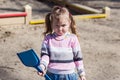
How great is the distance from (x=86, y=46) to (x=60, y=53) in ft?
12.3

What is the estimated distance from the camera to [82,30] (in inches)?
314

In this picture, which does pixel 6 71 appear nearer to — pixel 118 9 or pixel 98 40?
pixel 98 40

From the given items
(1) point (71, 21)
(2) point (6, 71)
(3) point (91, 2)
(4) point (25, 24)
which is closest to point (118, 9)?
(3) point (91, 2)

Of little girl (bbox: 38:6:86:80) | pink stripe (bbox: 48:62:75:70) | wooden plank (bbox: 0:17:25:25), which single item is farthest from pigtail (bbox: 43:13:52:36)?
wooden plank (bbox: 0:17:25:25)

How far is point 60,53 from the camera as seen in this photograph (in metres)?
3.17

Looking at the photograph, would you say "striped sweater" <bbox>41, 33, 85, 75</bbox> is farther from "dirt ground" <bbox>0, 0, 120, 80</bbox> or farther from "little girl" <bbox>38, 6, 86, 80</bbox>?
"dirt ground" <bbox>0, 0, 120, 80</bbox>

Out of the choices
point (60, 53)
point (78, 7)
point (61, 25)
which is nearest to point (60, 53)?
point (60, 53)

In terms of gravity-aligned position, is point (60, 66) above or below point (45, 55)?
below

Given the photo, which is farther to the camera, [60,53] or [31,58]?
[60,53]

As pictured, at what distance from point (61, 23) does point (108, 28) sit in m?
5.28

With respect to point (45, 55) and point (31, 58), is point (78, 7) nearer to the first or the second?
point (45, 55)

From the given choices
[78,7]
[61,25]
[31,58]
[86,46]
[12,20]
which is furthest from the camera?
[78,7]

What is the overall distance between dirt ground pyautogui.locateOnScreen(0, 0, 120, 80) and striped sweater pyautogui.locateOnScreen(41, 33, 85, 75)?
2.10m

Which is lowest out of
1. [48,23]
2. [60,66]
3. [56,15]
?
[60,66]
